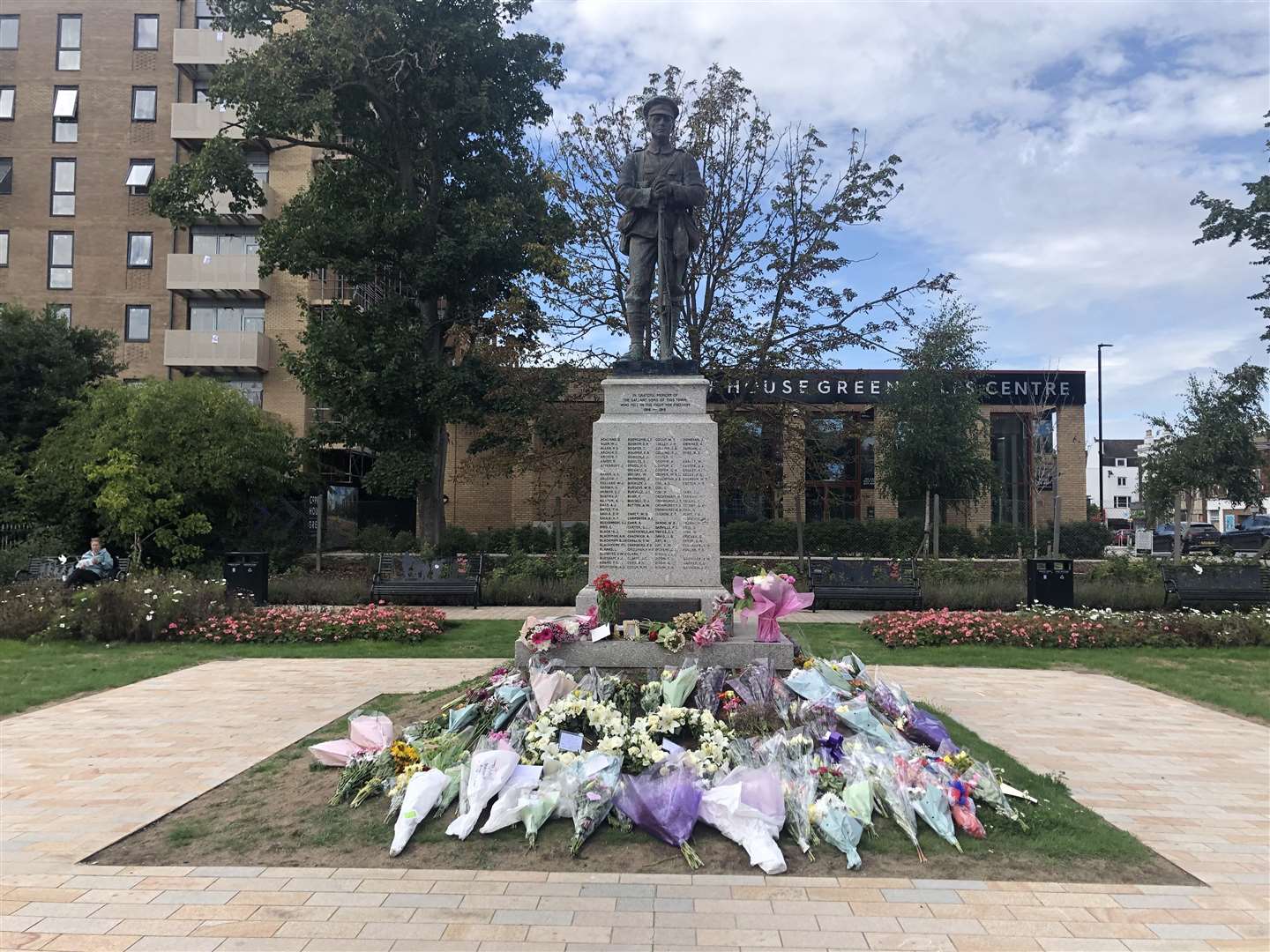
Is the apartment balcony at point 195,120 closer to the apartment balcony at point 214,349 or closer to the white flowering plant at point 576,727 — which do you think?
the apartment balcony at point 214,349

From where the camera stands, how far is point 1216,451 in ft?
72.0

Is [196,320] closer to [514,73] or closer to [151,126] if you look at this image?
[151,126]

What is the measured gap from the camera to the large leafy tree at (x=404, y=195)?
17.5m

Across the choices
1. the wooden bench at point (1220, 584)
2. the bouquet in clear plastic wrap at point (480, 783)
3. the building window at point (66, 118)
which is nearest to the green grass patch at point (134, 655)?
the bouquet in clear plastic wrap at point (480, 783)

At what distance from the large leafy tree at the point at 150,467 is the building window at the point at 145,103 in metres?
16.2

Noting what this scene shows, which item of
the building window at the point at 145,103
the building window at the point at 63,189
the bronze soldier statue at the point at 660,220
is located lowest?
the bronze soldier statue at the point at 660,220

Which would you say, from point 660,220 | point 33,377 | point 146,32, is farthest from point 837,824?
point 146,32

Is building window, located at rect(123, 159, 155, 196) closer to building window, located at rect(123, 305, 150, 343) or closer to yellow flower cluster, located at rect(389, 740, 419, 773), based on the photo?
building window, located at rect(123, 305, 150, 343)

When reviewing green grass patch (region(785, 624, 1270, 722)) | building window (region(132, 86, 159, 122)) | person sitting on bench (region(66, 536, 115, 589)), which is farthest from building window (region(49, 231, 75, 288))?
green grass patch (region(785, 624, 1270, 722))

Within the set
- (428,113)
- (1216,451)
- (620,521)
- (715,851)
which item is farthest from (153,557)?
(1216,451)

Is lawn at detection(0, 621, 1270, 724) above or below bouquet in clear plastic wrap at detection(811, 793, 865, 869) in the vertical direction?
below

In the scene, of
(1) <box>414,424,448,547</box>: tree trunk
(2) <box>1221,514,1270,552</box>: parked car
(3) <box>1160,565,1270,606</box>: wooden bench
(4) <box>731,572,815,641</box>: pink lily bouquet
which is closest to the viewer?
(4) <box>731,572,815,641</box>: pink lily bouquet

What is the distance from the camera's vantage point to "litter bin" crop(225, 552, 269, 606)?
14.6 metres

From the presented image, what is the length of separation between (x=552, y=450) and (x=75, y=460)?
1067 centimetres
